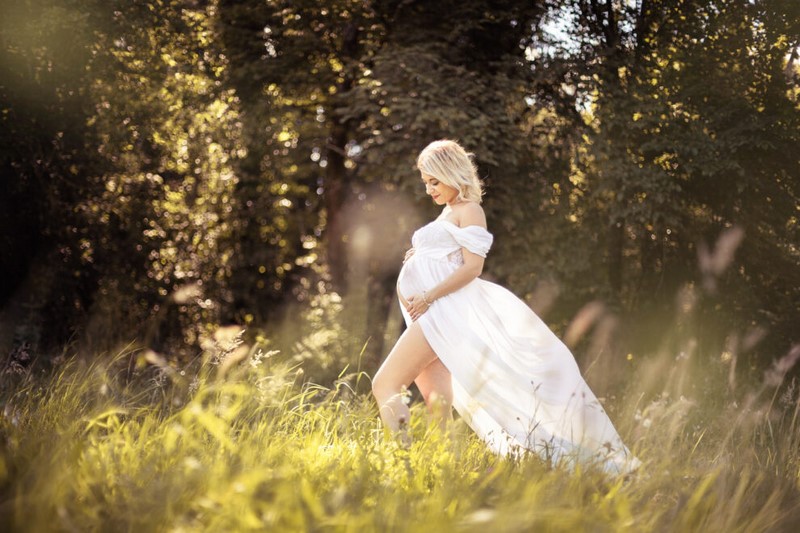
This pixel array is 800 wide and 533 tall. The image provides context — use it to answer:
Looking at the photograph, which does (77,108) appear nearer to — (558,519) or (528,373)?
(528,373)

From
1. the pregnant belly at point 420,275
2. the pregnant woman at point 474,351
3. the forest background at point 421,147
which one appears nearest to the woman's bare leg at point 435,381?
the pregnant woman at point 474,351

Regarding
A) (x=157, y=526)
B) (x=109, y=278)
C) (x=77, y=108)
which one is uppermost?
(x=157, y=526)

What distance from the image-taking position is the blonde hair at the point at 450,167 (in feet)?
15.0

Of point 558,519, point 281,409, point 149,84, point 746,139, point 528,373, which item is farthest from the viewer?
point 149,84

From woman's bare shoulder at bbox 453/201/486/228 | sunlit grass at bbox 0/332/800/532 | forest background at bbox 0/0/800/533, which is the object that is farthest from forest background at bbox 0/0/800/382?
sunlit grass at bbox 0/332/800/532

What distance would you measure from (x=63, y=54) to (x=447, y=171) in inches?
280


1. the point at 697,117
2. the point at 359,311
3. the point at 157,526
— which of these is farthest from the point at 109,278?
the point at 157,526

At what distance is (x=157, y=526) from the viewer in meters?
2.53

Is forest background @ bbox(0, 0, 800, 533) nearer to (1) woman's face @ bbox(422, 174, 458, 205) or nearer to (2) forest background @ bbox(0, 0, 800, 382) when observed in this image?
(2) forest background @ bbox(0, 0, 800, 382)

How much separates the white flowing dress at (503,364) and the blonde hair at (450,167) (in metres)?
0.23

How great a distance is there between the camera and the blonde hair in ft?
15.0

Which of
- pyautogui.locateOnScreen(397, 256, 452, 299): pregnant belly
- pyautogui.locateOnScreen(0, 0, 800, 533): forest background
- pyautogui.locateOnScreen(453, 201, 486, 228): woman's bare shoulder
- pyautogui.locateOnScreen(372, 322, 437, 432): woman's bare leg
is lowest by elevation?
pyautogui.locateOnScreen(0, 0, 800, 533): forest background

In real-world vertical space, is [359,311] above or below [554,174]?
below

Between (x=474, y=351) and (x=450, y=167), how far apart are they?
0.99 meters
